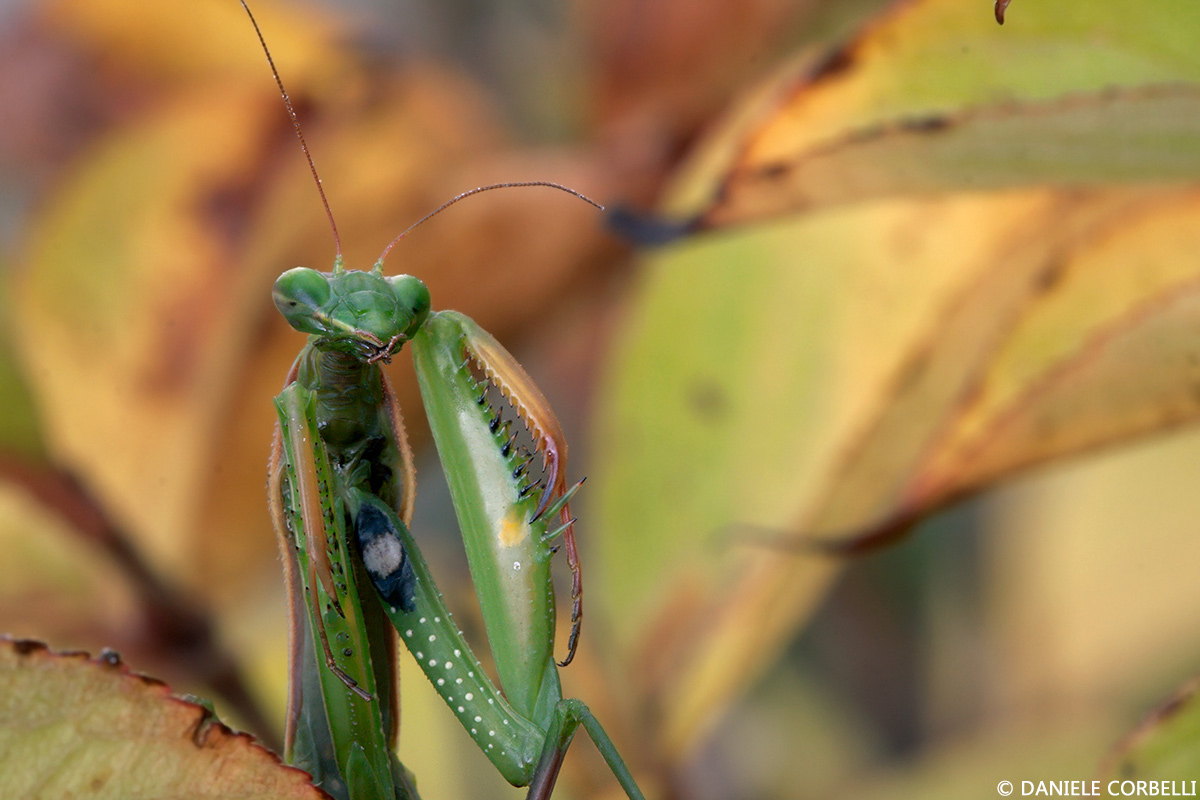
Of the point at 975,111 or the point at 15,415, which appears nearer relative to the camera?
the point at 975,111

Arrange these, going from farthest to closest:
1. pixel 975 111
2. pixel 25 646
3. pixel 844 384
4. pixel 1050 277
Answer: pixel 844 384 < pixel 1050 277 < pixel 975 111 < pixel 25 646

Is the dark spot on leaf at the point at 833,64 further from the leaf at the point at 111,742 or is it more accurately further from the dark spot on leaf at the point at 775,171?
the leaf at the point at 111,742

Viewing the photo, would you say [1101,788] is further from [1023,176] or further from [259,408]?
[259,408]

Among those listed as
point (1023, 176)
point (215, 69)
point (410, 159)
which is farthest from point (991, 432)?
point (215, 69)

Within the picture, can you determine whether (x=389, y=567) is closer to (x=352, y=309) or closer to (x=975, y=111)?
(x=352, y=309)

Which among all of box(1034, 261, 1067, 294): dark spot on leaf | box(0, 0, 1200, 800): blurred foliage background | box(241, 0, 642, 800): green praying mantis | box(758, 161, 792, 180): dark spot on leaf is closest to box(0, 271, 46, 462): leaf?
box(0, 0, 1200, 800): blurred foliage background

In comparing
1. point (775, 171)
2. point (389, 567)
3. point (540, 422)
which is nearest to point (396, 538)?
point (389, 567)

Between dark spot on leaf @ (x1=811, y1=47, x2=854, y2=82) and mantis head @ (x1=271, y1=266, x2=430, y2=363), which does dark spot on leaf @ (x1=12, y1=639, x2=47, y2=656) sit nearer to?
mantis head @ (x1=271, y1=266, x2=430, y2=363)

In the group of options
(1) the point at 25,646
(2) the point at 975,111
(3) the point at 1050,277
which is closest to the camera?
(1) the point at 25,646
